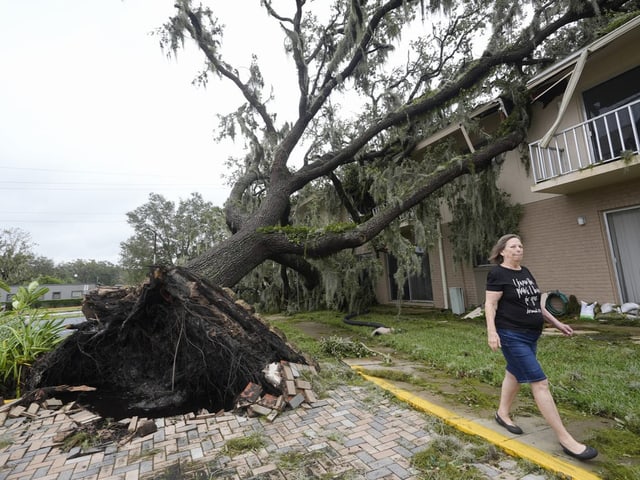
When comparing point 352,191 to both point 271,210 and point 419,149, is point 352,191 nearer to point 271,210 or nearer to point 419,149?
point 419,149

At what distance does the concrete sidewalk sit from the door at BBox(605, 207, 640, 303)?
5.13 m

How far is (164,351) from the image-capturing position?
3.97 metres

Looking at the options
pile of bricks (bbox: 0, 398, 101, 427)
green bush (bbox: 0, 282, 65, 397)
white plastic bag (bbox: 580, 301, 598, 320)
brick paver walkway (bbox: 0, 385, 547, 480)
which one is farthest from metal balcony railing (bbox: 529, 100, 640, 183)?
green bush (bbox: 0, 282, 65, 397)

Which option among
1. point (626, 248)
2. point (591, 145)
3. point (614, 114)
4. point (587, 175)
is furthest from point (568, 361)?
point (614, 114)

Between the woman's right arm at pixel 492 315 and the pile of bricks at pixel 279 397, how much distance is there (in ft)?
5.72

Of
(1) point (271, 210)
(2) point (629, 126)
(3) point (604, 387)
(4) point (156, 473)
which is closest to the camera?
(4) point (156, 473)

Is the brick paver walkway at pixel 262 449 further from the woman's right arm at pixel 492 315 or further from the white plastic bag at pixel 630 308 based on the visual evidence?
the white plastic bag at pixel 630 308

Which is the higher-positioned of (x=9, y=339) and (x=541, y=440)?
(x=9, y=339)

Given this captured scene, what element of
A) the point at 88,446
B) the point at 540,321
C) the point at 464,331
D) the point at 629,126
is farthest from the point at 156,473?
the point at 629,126

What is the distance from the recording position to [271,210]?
23.0ft

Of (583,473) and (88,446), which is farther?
(88,446)

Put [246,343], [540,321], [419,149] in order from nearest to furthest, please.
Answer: [540,321], [246,343], [419,149]

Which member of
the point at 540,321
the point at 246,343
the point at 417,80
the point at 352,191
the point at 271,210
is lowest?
the point at 246,343

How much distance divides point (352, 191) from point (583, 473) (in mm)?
9875
